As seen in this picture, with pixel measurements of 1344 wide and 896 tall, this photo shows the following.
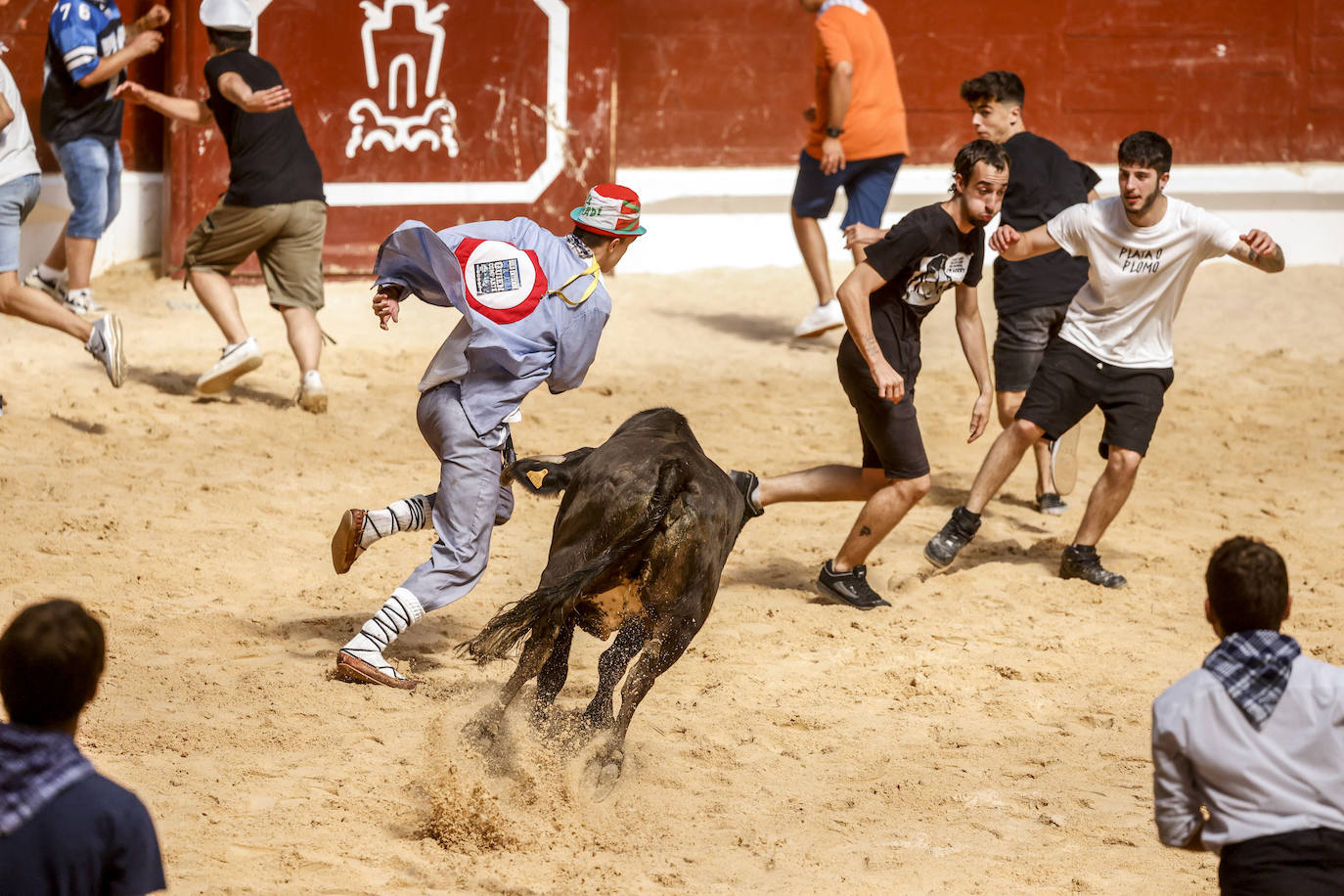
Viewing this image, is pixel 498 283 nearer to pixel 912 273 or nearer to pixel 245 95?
pixel 912 273

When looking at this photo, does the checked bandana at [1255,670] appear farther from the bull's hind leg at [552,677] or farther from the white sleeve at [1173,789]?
the bull's hind leg at [552,677]

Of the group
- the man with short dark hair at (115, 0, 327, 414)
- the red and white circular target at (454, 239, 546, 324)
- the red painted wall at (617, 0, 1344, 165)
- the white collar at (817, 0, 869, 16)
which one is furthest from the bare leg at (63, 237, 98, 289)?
the red and white circular target at (454, 239, 546, 324)

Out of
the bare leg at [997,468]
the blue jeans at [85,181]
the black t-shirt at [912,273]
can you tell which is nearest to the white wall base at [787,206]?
the blue jeans at [85,181]

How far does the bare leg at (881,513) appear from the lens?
5.14 m

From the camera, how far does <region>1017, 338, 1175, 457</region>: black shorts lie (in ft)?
17.6

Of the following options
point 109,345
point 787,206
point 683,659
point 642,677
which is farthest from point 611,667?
point 787,206

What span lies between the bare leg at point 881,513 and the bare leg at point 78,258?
16.3 feet

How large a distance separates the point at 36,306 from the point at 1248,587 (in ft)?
18.9

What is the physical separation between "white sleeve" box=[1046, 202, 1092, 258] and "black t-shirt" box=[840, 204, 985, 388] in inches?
17.2

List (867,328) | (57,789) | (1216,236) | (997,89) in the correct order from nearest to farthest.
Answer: (57,789), (867,328), (1216,236), (997,89)

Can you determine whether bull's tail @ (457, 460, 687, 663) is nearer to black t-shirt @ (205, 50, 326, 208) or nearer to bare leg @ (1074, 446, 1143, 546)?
bare leg @ (1074, 446, 1143, 546)

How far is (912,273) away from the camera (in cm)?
499

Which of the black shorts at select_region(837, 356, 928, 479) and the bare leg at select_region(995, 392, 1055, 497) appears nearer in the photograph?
the black shorts at select_region(837, 356, 928, 479)

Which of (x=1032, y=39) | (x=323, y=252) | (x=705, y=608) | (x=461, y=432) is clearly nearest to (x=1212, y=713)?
(x=705, y=608)
